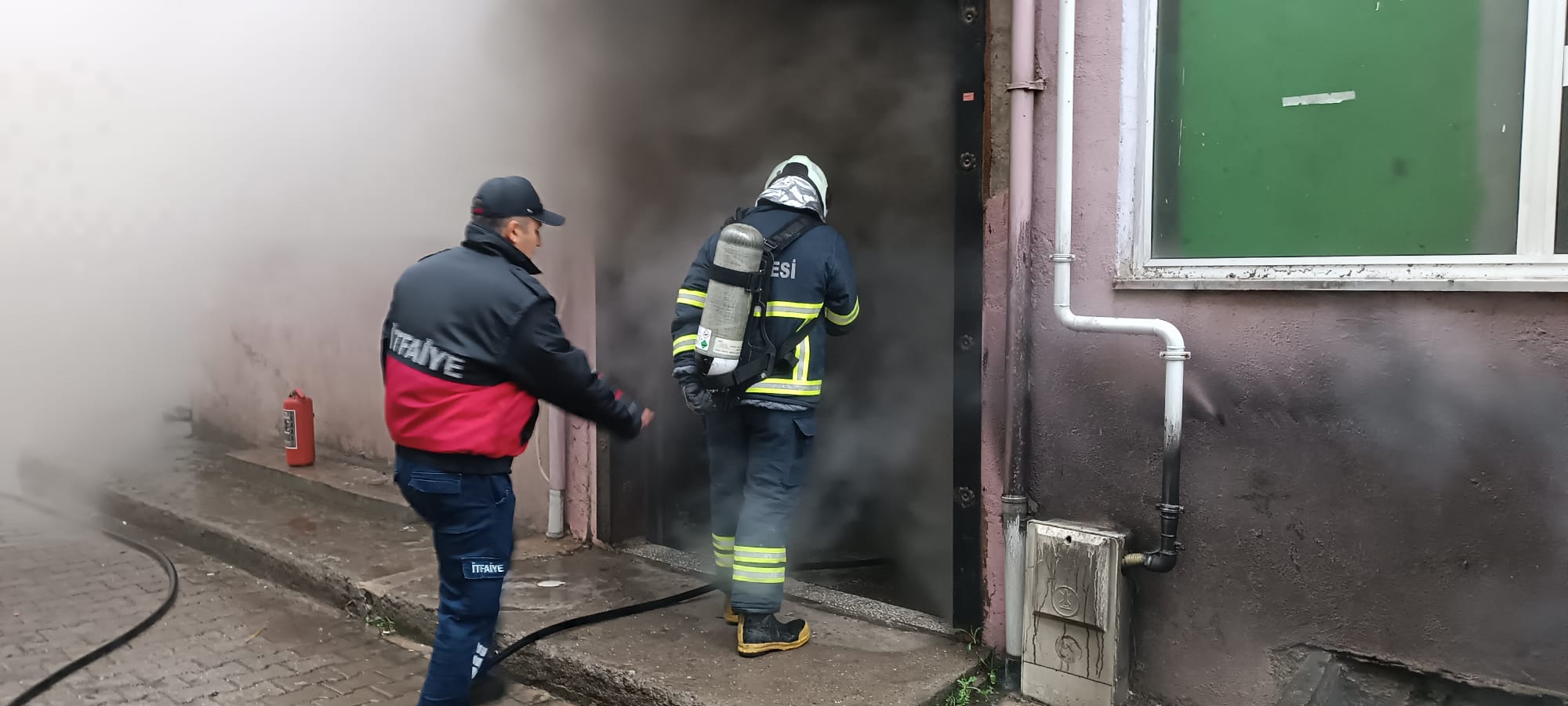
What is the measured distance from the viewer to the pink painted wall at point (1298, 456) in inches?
104

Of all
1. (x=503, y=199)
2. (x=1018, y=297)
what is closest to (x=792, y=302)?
(x=1018, y=297)

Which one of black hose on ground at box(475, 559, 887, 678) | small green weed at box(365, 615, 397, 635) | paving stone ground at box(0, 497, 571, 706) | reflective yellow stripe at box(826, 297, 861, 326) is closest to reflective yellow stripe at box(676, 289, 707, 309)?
reflective yellow stripe at box(826, 297, 861, 326)

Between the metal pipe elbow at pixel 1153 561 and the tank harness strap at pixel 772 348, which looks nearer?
the metal pipe elbow at pixel 1153 561

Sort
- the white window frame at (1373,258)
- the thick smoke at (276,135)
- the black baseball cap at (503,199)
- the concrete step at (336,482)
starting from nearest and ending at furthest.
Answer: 1. the white window frame at (1373,258)
2. the black baseball cap at (503,199)
3. the thick smoke at (276,135)
4. the concrete step at (336,482)

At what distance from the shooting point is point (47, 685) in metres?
3.80

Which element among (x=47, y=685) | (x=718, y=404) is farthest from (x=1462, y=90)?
(x=47, y=685)

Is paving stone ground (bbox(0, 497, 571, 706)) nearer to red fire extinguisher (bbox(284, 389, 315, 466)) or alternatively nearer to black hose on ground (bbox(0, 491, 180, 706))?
black hose on ground (bbox(0, 491, 180, 706))

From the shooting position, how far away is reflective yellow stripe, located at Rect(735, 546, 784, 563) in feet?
11.9

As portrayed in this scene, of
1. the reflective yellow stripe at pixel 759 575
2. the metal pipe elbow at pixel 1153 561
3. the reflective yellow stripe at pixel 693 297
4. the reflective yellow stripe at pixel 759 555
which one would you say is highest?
the reflective yellow stripe at pixel 693 297

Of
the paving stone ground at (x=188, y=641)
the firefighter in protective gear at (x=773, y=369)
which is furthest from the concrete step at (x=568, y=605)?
the firefighter in protective gear at (x=773, y=369)

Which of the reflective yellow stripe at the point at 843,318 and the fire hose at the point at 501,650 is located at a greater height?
the reflective yellow stripe at the point at 843,318

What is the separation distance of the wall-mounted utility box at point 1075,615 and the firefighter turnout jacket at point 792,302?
1012 millimetres

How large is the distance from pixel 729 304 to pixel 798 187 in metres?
0.59

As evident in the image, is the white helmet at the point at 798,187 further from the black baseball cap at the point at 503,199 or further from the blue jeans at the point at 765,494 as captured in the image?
the black baseball cap at the point at 503,199
